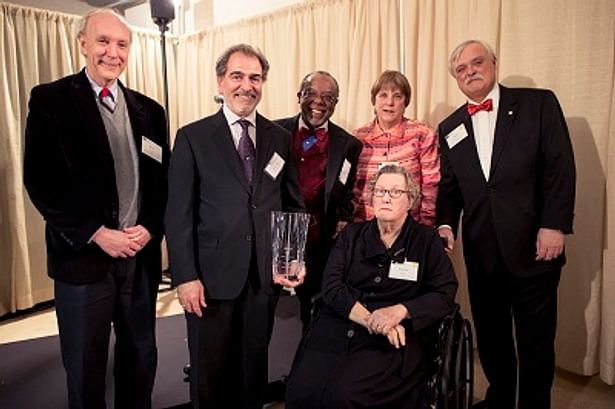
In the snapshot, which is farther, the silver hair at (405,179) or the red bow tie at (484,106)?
the red bow tie at (484,106)

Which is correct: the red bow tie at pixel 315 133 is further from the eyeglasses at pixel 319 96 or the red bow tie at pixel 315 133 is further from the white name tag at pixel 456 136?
the white name tag at pixel 456 136

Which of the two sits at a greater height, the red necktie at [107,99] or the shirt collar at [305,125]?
the red necktie at [107,99]

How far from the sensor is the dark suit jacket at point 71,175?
6.06ft

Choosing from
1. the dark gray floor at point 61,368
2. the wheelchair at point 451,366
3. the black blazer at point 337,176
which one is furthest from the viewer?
the dark gray floor at point 61,368

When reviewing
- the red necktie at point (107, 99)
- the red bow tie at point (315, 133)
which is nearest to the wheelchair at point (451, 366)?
the red bow tie at point (315, 133)

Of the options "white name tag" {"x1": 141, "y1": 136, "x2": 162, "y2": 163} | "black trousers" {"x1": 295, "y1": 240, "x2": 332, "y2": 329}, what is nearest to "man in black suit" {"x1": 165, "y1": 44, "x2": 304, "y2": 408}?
"white name tag" {"x1": 141, "y1": 136, "x2": 162, "y2": 163}

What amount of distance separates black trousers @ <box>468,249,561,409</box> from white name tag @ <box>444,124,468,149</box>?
1.86ft

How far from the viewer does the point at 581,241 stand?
2.81 metres

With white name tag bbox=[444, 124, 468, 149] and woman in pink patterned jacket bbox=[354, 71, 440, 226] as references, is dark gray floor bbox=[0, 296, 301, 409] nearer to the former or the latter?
woman in pink patterned jacket bbox=[354, 71, 440, 226]

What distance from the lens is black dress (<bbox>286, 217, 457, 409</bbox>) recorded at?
1.78 metres

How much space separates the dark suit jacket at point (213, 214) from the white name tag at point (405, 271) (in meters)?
0.53

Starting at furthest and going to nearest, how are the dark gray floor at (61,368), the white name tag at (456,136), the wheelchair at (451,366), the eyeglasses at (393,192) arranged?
the dark gray floor at (61,368)
the white name tag at (456,136)
the eyeglasses at (393,192)
the wheelchair at (451,366)

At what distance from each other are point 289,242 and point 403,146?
0.92 meters

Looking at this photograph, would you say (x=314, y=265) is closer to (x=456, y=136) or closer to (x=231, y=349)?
(x=231, y=349)
